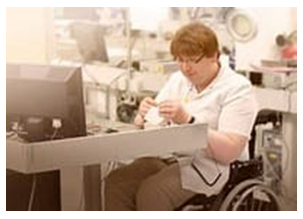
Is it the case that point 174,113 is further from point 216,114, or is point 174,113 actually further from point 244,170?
point 244,170

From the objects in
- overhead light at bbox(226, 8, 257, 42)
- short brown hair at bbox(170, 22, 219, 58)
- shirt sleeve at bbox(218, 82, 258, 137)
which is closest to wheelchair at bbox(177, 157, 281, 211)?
shirt sleeve at bbox(218, 82, 258, 137)

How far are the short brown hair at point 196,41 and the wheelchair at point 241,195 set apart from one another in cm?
34

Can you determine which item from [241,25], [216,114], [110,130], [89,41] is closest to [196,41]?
[216,114]

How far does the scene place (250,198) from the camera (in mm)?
1930

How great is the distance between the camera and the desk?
1.42m

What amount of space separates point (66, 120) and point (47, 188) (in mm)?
386

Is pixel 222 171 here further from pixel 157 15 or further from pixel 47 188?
pixel 157 15

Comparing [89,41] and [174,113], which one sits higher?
[89,41]

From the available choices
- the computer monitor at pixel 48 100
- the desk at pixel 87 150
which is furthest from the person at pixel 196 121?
the computer monitor at pixel 48 100

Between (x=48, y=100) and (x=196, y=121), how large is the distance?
1.37 feet

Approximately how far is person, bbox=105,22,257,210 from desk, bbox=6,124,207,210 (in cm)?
11

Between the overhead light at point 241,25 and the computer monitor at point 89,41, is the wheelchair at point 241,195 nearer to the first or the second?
the overhead light at point 241,25

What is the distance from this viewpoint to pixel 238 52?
312 cm

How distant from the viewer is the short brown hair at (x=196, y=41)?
1.83 meters
